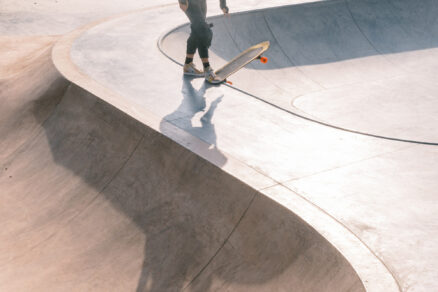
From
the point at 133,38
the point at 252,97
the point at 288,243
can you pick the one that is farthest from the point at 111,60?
the point at 288,243

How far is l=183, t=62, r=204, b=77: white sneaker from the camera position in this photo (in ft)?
27.9

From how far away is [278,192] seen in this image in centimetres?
467

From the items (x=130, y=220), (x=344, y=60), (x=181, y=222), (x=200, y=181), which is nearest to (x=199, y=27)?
(x=200, y=181)

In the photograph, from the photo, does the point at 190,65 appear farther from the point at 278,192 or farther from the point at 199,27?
the point at 278,192

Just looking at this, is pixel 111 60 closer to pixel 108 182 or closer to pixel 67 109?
pixel 67 109

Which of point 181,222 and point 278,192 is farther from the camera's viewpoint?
point 181,222

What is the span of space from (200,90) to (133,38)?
437 centimetres

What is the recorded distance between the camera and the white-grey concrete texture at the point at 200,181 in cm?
414

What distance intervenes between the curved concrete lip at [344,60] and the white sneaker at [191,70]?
1.56 metres

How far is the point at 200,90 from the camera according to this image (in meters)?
7.80

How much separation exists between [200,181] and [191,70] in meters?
3.94

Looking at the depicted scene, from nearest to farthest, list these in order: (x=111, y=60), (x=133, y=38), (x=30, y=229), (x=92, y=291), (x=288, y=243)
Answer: (x=288, y=243) < (x=92, y=291) < (x=30, y=229) < (x=111, y=60) < (x=133, y=38)

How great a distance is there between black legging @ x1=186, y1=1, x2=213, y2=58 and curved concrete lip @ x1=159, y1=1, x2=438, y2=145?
195cm

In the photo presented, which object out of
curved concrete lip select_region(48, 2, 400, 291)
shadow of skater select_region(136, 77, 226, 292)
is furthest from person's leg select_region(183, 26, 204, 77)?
shadow of skater select_region(136, 77, 226, 292)
